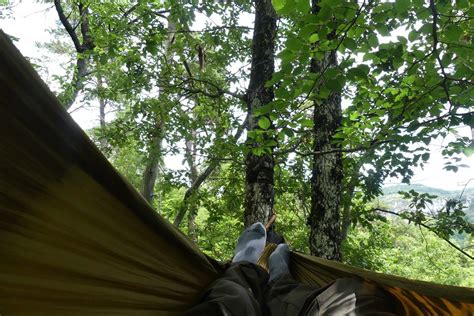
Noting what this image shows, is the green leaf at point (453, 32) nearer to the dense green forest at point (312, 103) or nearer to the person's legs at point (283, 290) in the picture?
the dense green forest at point (312, 103)

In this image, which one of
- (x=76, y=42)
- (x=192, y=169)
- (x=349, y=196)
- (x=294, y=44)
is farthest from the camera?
(x=76, y=42)

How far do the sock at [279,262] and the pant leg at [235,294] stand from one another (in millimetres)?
124

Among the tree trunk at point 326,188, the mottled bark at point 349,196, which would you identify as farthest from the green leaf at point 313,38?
the mottled bark at point 349,196

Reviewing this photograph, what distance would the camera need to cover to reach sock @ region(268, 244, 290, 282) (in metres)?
1.25

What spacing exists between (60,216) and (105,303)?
24 centimetres

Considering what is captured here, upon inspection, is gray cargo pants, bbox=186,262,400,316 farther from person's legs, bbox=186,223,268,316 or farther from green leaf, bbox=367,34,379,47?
green leaf, bbox=367,34,379,47

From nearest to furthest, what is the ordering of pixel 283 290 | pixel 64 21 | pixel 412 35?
pixel 283 290 → pixel 412 35 → pixel 64 21

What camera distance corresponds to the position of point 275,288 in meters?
1.06

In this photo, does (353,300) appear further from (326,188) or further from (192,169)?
(192,169)

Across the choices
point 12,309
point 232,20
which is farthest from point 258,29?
point 12,309

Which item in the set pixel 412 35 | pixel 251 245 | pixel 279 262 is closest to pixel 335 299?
pixel 279 262

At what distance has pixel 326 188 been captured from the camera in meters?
2.36

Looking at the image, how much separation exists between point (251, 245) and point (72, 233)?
3.14 feet

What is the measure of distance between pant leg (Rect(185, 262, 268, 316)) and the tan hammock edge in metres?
0.09
